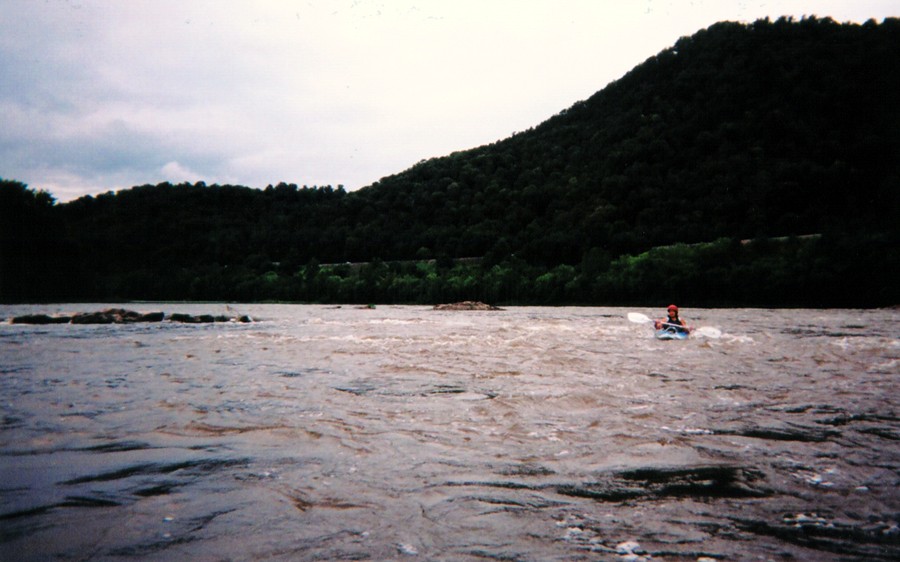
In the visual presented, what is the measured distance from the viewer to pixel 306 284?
66250mm

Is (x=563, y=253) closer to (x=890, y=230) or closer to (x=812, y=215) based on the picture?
(x=812, y=215)

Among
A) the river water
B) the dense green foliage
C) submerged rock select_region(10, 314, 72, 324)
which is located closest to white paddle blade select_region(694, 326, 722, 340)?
the river water

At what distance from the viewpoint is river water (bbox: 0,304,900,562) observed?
327 centimetres

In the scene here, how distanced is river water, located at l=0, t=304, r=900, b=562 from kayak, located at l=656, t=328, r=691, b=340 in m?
6.49

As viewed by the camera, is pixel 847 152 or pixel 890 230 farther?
pixel 847 152

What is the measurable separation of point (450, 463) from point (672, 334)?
14.7 metres

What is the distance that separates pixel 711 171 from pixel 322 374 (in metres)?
54.8

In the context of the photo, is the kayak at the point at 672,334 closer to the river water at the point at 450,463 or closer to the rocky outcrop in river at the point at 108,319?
the river water at the point at 450,463

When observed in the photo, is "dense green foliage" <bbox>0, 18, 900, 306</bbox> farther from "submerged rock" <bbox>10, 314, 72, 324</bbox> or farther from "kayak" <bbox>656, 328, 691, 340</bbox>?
"submerged rock" <bbox>10, 314, 72, 324</bbox>

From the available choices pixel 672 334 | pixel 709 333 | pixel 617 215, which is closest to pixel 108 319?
pixel 672 334

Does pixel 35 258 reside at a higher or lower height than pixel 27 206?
lower

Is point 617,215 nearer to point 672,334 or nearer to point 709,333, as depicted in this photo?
point 709,333

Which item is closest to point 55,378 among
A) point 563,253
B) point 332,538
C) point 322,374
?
point 322,374

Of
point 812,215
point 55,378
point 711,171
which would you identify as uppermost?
point 711,171
